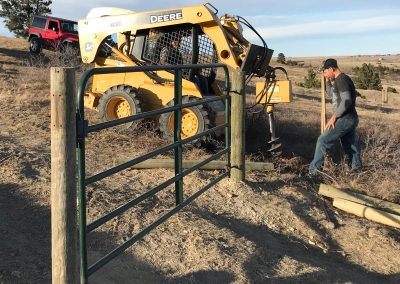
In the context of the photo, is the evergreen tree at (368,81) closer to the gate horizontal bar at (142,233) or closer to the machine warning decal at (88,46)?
the machine warning decal at (88,46)

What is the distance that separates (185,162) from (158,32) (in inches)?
133

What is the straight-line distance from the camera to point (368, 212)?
617cm

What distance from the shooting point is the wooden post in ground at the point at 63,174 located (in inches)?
119

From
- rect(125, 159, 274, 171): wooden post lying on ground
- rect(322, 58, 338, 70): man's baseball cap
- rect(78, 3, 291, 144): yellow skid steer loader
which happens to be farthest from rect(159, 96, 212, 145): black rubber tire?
rect(322, 58, 338, 70): man's baseball cap

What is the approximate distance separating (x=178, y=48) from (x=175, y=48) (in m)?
0.07

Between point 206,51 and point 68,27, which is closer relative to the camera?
point 206,51

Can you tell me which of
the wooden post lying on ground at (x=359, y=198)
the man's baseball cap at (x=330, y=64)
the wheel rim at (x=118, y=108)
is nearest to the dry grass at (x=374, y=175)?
the wooden post lying on ground at (x=359, y=198)

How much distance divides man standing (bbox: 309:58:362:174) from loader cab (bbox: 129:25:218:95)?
2264 millimetres

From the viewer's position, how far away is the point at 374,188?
7.07m

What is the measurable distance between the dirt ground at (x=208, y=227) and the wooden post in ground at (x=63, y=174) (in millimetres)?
794

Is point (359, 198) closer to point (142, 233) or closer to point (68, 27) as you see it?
point (142, 233)

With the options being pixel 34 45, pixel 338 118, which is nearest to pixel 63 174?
pixel 338 118

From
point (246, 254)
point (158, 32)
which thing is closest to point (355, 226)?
point (246, 254)

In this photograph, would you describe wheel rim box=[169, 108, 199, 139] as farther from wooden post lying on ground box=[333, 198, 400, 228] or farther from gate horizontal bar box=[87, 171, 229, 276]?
wooden post lying on ground box=[333, 198, 400, 228]
